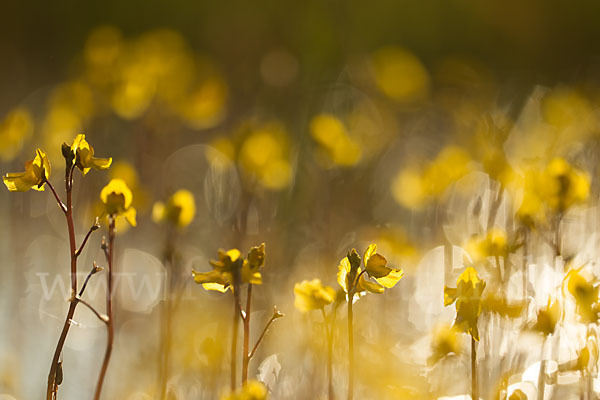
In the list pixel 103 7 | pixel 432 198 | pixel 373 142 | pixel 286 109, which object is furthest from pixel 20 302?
pixel 103 7

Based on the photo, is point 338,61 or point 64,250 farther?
point 338,61

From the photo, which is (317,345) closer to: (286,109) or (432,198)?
(432,198)

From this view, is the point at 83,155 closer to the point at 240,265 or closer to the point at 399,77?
the point at 240,265

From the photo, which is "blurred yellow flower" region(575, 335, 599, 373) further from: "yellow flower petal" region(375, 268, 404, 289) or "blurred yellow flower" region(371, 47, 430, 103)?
"blurred yellow flower" region(371, 47, 430, 103)

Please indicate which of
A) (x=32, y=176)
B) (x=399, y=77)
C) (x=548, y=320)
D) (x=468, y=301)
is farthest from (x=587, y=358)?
(x=399, y=77)

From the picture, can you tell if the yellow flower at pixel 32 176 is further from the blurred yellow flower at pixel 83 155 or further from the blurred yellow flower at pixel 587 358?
the blurred yellow flower at pixel 587 358

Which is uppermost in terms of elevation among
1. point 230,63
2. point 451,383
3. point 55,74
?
point 230,63
